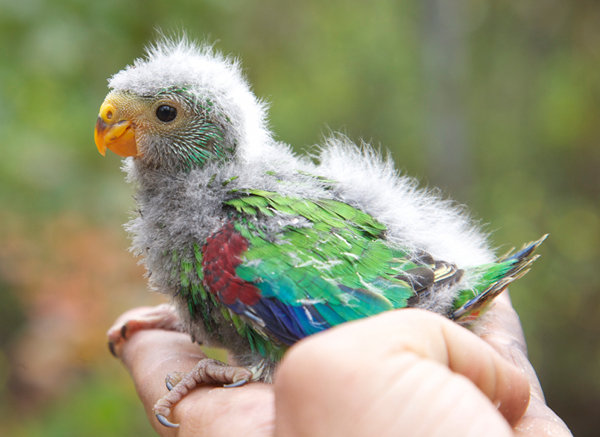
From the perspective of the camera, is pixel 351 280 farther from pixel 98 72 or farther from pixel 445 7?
pixel 445 7

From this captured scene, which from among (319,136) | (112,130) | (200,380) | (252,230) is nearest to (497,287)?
(252,230)

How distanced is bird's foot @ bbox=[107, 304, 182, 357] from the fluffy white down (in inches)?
33.5

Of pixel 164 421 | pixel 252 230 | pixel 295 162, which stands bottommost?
pixel 164 421

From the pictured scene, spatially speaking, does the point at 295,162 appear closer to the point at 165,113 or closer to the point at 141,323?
the point at 165,113

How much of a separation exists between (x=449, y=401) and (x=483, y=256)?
1.28m

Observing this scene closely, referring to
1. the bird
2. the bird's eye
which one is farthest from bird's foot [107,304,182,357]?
the bird's eye

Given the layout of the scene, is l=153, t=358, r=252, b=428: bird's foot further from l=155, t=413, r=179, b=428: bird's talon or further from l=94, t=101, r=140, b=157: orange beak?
l=94, t=101, r=140, b=157: orange beak

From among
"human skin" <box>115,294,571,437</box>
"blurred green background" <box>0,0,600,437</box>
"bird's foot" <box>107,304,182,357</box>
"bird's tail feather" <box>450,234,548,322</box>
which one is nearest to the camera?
"human skin" <box>115,294,571,437</box>

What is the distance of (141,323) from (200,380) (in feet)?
2.57

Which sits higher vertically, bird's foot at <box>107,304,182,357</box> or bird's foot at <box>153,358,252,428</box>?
bird's foot at <box>107,304,182,357</box>

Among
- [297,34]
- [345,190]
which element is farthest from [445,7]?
[345,190]

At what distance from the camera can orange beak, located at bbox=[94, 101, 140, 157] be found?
1854 mm

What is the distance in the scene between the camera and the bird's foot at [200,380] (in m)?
1.62

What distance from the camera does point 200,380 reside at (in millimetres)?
1677
